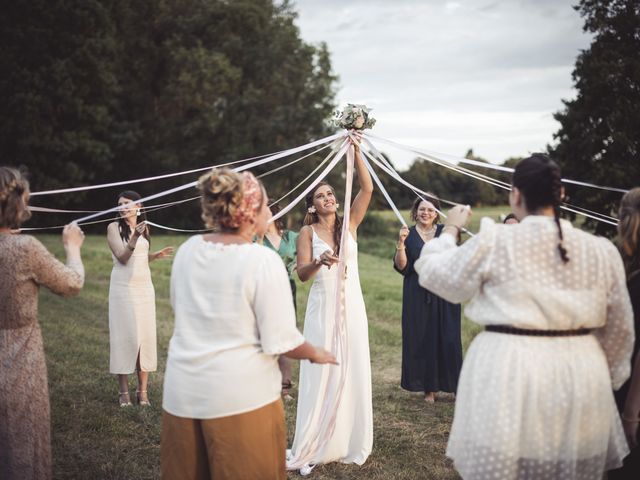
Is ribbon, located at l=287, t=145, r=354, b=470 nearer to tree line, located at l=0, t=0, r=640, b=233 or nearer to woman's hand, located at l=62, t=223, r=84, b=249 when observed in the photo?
woman's hand, located at l=62, t=223, r=84, b=249

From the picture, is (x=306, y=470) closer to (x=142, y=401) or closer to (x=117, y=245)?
(x=142, y=401)

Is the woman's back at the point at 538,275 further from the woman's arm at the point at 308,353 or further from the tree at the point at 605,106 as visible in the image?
the tree at the point at 605,106

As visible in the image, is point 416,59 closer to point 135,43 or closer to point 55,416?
point 55,416

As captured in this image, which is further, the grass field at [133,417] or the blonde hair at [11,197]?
the grass field at [133,417]

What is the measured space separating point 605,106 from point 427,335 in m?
17.7

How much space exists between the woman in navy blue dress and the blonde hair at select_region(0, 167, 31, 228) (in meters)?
4.32

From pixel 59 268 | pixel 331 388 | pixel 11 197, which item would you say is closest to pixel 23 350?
pixel 59 268

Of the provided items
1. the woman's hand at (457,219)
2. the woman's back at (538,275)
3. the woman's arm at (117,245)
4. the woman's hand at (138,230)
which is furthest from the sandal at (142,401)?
the woman's back at (538,275)

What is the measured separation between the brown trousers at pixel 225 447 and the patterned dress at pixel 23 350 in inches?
37.0

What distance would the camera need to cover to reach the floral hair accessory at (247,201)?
2861 mm

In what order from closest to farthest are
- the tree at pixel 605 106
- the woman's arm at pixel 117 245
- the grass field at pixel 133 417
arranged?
the grass field at pixel 133 417, the woman's arm at pixel 117 245, the tree at pixel 605 106

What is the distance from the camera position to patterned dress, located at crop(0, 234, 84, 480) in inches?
127

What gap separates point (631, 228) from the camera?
10.6 feet

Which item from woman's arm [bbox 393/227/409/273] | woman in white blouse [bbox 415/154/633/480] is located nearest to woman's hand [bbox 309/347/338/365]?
woman in white blouse [bbox 415/154/633/480]
